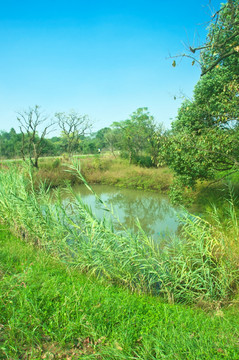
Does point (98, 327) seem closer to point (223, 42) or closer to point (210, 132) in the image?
point (223, 42)

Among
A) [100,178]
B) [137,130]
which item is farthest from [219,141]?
[137,130]

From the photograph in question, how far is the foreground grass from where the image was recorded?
2027 mm

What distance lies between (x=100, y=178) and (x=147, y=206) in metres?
8.31

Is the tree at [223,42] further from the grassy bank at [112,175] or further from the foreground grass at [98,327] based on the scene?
the grassy bank at [112,175]

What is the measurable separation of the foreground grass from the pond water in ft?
11.4

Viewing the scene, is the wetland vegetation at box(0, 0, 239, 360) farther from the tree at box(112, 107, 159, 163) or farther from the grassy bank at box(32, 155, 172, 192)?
the tree at box(112, 107, 159, 163)

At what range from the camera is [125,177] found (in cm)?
1822

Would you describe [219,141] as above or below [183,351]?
above

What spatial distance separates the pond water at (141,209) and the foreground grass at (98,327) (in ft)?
11.4

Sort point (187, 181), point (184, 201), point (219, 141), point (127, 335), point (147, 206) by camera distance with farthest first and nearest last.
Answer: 1. point (147, 206)
2. point (184, 201)
3. point (187, 181)
4. point (219, 141)
5. point (127, 335)

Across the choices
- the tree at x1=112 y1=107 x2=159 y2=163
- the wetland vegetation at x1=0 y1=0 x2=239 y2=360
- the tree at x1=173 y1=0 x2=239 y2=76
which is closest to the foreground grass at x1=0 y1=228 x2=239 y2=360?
the wetland vegetation at x1=0 y1=0 x2=239 y2=360

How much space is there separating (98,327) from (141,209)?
9.31 m

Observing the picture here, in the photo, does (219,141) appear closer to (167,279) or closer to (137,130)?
(167,279)

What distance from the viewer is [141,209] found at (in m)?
11.6
